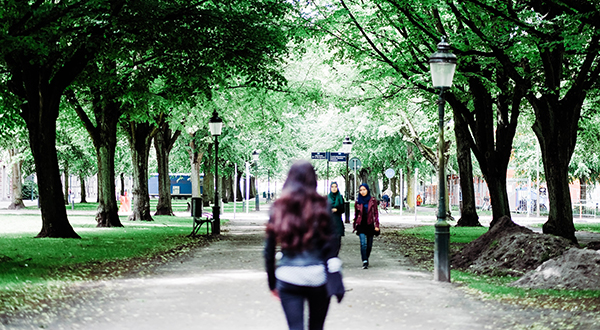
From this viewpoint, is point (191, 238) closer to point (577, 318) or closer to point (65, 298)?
point (65, 298)

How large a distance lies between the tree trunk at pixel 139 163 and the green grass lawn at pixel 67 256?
6.96 m

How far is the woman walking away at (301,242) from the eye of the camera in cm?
452

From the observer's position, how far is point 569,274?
35.6 ft

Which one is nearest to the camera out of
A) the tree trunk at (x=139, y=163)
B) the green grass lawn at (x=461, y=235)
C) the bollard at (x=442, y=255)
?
the bollard at (x=442, y=255)

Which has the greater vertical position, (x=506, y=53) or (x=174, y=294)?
(x=506, y=53)

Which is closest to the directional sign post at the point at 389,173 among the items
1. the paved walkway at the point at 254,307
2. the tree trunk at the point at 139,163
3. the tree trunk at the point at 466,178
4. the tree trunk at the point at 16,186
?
the tree trunk at the point at 466,178

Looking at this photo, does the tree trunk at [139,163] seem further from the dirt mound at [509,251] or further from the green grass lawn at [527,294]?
the green grass lawn at [527,294]

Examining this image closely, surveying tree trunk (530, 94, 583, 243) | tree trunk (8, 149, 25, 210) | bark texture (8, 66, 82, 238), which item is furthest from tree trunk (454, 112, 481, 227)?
tree trunk (8, 149, 25, 210)

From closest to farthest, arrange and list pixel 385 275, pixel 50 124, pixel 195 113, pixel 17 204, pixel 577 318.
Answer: pixel 577 318 < pixel 385 275 < pixel 50 124 < pixel 195 113 < pixel 17 204

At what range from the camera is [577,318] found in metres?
8.12

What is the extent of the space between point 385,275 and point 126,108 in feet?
49.3

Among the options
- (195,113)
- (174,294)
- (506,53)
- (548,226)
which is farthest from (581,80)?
(195,113)

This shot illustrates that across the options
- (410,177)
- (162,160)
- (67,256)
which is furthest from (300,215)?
(410,177)

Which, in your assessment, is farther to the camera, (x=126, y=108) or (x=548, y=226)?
(x=126, y=108)
